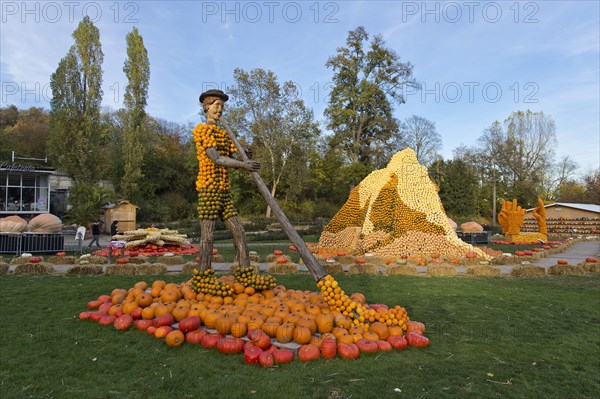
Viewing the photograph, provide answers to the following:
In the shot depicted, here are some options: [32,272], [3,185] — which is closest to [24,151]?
[3,185]

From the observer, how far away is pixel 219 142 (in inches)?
251

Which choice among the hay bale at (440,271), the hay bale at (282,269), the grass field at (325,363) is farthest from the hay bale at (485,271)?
the hay bale at (282,269)

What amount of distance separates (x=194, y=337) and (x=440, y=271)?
7.98 meters

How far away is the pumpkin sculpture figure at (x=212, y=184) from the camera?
6.23 meters

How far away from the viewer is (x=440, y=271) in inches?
432

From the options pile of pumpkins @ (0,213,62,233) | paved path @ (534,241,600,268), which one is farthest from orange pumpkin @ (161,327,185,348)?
pile of pumpkins @ (0,213,62,233)

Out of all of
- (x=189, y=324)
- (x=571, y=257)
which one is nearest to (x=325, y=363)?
(x=189, y=324)

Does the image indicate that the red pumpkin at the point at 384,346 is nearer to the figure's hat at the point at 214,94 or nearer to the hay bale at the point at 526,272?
the figure's hat at the point at 214,94

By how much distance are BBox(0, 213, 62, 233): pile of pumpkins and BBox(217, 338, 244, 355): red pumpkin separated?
1593 centimetres

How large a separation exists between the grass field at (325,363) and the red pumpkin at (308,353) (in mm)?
117

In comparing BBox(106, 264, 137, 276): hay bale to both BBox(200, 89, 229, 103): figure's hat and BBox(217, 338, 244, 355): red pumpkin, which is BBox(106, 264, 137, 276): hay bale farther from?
BBox(217, 338, 244, 355): red pumpkin

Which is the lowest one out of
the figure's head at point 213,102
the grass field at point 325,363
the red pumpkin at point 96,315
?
the grass field at point 325,363

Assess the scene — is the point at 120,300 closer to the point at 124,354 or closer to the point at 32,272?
the point at 124,354

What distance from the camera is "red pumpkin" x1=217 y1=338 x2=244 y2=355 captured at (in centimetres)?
456
